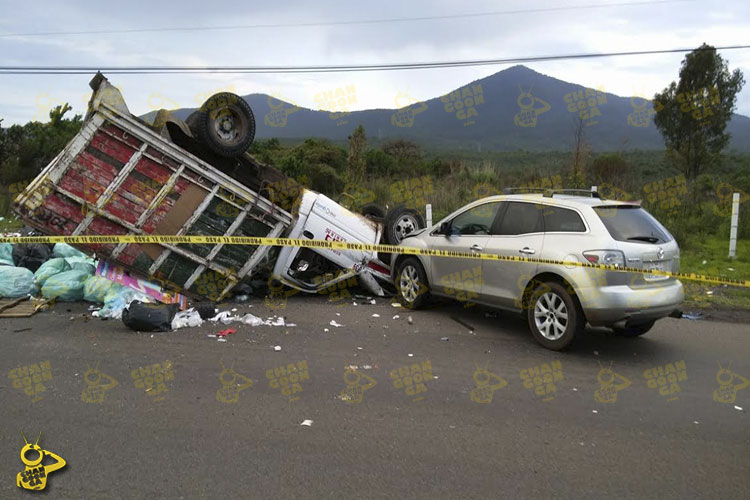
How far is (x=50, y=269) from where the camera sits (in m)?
8.66

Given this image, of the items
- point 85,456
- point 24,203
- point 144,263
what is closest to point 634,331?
point 85,456

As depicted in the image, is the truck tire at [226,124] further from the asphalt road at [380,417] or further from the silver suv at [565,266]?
the silver suv at [565,266]

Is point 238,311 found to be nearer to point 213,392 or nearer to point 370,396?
point 213,392

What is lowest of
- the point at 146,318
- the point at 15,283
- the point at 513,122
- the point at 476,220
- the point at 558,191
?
the point at 146,318

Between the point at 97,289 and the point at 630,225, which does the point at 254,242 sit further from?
the point at 630,225

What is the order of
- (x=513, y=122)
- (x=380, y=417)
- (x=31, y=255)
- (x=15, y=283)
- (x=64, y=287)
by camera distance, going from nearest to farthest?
(x=380, y=417) → (x=64, y=287) → (x=15, y=283) → (x=31, y=255) → (x=513, y=122)

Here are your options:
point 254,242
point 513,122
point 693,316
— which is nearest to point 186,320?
point 254,242

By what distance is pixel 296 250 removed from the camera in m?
8.17

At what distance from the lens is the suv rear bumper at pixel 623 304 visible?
17.7ft

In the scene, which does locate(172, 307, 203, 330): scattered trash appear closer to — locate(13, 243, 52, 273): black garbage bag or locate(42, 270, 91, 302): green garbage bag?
locate(42, 270, 91, 302): green garbage bag

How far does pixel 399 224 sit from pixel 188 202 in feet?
12.3

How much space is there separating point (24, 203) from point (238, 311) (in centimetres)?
304

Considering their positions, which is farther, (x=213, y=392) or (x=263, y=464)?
(x=213, y=392)

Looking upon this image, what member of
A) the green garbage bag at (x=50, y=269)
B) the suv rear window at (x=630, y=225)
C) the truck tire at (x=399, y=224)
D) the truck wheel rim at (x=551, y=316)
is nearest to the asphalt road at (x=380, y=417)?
the truck wheel rim at (x=551, y=316)
